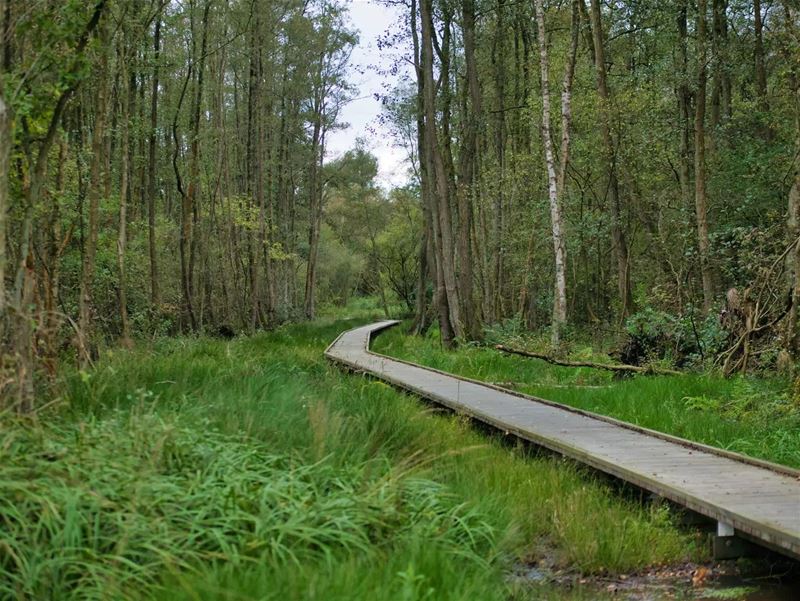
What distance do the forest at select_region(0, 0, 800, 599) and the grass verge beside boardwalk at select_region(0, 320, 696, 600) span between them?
2 centimetres

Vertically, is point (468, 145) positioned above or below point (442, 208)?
above

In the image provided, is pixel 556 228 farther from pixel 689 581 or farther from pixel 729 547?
pixel 689 581

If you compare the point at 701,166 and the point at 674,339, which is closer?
the point at 674,339

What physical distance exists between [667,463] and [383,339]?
18599 mm

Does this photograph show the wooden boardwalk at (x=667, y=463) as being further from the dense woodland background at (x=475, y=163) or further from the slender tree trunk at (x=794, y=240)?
the dense woodland background at (x=475, y=163)

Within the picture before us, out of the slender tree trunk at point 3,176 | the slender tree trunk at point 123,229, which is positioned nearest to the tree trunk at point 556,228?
the slender tree trunk at point 123,229

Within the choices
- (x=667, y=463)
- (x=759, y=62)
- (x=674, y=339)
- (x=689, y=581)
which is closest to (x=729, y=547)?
(x=689, y=581)

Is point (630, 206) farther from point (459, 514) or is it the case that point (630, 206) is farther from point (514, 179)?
point (459, 514)

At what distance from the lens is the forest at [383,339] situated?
11.7 feet

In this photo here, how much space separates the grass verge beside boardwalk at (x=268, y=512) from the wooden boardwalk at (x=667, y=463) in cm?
27

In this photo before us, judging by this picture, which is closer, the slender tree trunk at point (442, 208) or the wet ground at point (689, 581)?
the wet ground at point (689, 581)

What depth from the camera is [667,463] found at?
234 inches

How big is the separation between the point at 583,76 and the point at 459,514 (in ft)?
71.4

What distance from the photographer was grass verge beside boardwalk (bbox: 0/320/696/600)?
3188 mm
